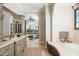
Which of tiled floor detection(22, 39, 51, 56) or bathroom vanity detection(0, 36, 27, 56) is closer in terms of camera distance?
bathroom vanity detection(0, 36, 27, 56)

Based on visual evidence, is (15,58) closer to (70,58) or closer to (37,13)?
(70,58)

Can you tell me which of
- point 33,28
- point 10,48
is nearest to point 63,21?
point 33,28

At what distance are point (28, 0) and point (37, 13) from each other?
404 inches

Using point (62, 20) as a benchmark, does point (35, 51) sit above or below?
below

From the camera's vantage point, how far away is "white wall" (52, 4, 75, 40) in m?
8.54

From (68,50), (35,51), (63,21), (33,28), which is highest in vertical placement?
(63,21)

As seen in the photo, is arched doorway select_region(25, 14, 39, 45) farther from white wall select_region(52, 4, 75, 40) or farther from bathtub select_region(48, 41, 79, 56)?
bathtub select_region(48, 41, 79, 56)

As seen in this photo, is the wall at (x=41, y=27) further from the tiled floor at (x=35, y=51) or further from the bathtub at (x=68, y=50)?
the bathtub at (x=68, y=50)

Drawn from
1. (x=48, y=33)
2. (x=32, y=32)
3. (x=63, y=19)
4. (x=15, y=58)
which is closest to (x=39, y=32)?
(x=32, y=32)

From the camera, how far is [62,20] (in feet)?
28.1

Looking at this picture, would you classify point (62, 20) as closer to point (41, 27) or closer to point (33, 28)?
point (41, 27)

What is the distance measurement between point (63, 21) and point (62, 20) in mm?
90

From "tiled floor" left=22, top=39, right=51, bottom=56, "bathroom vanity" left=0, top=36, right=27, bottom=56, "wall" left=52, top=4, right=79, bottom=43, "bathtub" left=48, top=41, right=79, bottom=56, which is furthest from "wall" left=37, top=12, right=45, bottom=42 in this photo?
"bathroom vanity" left=0, top=36, right=27, bottom=56

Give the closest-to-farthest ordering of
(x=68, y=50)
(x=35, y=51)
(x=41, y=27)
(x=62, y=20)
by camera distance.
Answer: (x=68, y=50) < (x=35, y=51) < (x=62, y=20) < (x=41, y=27)
